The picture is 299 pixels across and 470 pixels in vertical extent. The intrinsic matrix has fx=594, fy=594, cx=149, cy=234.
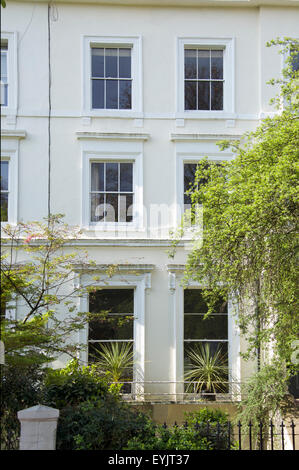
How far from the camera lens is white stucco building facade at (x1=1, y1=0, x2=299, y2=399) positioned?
44.7ft

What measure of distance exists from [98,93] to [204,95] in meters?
2.54

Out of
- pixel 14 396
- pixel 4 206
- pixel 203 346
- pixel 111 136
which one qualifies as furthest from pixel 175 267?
pixel 14 396

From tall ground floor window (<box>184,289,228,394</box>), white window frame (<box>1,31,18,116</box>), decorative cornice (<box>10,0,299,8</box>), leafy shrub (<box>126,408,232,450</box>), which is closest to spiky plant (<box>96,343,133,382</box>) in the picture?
tall ground floor window (<box>184,289,228,394</box>)

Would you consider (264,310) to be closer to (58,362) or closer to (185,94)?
(58,362)

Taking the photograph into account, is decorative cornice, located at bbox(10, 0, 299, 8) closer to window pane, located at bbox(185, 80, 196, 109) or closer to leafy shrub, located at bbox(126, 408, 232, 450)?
window pane, located at bbox(185, 80, 196, 109)

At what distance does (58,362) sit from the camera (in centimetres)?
1318

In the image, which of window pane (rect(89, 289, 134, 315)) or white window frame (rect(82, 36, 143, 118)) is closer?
window pane (rect(89, 289, 134, 315))

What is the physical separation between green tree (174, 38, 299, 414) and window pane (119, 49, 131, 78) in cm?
450

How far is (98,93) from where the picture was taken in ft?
46.6

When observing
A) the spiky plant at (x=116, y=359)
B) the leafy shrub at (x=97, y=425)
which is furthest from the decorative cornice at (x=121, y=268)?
the leafy shrub at (x=97, y=425)

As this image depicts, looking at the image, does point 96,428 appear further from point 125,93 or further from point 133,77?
point 133,77

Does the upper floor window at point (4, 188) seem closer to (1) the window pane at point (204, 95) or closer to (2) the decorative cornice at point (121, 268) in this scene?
(2) the decorative cornice at point (121, 268)

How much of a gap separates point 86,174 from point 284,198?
18.0ft

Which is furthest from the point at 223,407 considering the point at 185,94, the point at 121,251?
the point at 185,94
